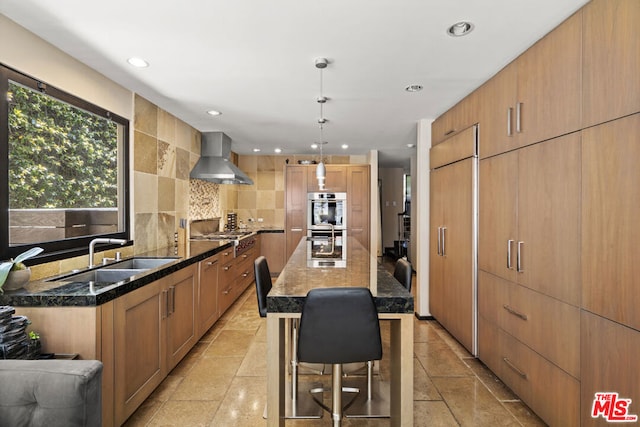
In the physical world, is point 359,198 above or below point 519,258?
above

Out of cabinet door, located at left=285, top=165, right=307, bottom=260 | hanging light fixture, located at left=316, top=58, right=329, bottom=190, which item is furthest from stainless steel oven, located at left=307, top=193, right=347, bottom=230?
hanging light fixture, located at left=316, top=58, right=329, bottom=190

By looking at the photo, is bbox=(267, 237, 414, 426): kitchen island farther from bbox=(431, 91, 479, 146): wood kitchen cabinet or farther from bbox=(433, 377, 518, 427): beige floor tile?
bbox=(431, 91, 479, 146): wood kitchen cabinet

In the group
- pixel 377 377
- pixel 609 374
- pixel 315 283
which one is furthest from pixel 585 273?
pixel 377 377

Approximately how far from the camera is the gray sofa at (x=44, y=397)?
1.18 meters

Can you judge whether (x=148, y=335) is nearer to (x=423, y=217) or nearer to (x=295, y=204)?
(x=423, y=217)

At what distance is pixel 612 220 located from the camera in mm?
1596

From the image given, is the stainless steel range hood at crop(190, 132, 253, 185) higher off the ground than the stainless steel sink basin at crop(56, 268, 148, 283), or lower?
higher

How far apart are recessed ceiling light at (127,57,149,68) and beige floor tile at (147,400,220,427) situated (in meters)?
2.51

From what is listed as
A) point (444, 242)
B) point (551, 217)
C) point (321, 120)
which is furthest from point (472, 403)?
point (321, 120)

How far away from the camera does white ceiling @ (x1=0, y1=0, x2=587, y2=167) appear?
72.7 inches

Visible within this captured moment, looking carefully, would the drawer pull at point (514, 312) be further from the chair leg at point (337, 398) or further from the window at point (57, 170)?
the window at point (57, 170)

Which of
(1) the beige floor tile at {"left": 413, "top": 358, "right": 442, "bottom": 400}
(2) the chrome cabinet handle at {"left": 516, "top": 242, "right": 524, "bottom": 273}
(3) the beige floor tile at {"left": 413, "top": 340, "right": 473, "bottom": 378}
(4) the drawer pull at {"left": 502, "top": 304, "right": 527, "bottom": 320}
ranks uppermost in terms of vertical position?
(2) the chrome cabinet handle at {"left": 516, "top": 242, "right": 524, "bottom": 273}

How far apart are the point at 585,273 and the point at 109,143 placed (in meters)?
3.64

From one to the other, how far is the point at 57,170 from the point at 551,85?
132 inches
